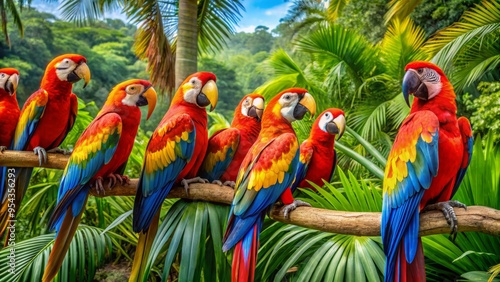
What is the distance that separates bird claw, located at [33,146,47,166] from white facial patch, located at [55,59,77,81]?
13.8 inches

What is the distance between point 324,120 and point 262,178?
62 centimetres

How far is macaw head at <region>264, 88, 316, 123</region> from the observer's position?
58.5 inches

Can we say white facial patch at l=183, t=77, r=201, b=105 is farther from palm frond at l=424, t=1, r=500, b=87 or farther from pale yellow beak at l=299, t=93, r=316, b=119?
palm frond at l=424, t=1, r=500, b=87

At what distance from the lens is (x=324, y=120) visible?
1903 millimetres

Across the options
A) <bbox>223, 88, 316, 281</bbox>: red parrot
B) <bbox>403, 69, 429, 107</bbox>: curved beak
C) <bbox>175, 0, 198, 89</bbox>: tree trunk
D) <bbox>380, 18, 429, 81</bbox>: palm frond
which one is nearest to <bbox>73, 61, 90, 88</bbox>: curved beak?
<bbox>223, 88, 316, 281</bbox>: red parrot

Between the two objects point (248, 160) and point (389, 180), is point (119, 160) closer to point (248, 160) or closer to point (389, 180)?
point (248, 160)

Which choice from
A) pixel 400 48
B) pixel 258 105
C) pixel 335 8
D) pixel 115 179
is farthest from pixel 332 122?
pixel 335 8

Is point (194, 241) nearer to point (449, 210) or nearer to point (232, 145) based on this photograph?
point (232, 145)

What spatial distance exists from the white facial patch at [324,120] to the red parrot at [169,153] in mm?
562

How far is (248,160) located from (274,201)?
7.1 inches

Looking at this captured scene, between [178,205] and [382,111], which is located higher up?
[382,111]

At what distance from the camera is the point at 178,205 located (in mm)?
1764

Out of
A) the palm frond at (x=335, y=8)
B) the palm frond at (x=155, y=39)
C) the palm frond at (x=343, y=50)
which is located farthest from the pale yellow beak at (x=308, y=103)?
the palm frond at (x=335, y=8)

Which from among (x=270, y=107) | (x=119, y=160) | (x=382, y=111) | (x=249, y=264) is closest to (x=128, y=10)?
(x=382, y=111)
